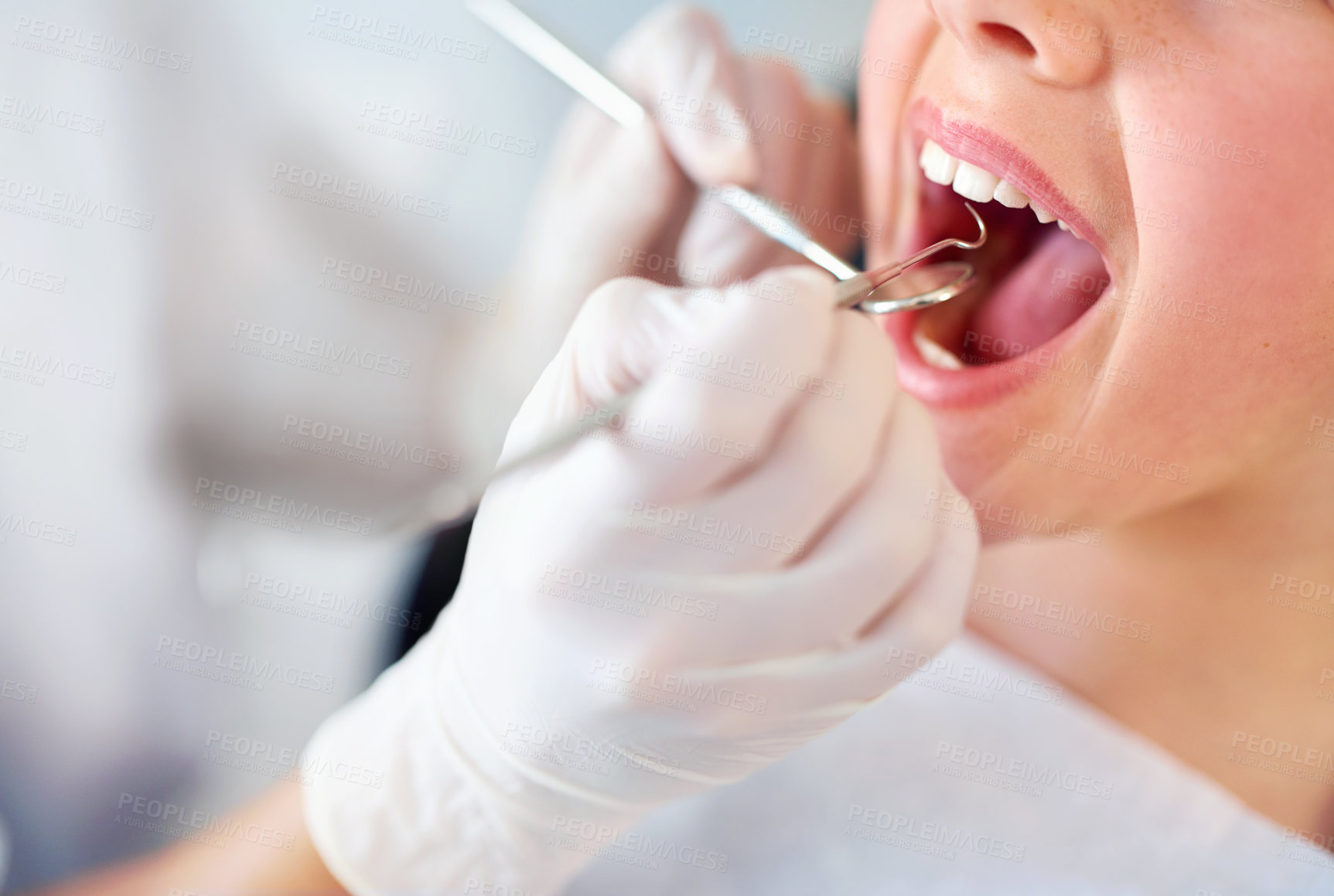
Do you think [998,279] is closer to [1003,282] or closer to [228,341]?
[1003,282]

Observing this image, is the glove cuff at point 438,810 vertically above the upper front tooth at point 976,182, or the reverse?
the upper front tooth at point 976,182

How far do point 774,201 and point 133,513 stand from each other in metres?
0.92

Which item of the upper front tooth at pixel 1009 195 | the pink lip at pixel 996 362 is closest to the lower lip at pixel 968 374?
the pink lip at pixel 996 362

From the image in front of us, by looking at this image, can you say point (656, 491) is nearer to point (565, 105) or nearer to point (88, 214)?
point (565, 105)

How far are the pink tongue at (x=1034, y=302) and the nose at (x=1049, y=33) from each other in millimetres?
211

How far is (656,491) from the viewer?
0.58m

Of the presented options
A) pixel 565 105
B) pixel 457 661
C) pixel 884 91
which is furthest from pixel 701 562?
pixel 565 105

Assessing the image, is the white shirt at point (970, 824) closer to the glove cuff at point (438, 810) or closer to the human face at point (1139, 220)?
the glove cuff at point (438, 810)

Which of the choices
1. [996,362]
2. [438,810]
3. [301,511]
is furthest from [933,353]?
[301,511]

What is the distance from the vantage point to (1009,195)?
29.4 inches

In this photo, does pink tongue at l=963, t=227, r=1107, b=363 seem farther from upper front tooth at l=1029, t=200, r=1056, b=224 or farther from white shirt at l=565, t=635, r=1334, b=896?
white shirt at l=565, t=635, r=1334, b=896

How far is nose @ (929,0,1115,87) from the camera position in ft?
2.04

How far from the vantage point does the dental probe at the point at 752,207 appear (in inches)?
26.8

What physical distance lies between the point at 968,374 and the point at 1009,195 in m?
0.15
